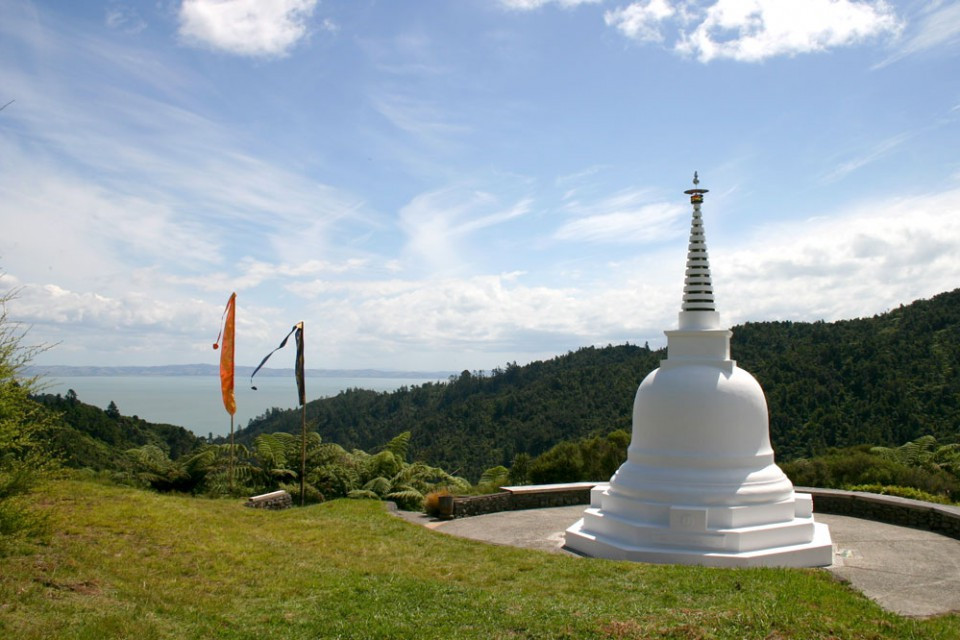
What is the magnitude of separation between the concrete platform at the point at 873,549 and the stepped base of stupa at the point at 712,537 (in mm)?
466

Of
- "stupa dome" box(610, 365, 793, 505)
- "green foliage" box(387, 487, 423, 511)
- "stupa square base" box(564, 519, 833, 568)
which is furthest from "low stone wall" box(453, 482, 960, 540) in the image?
"stupa dome" box(610, 365, 793, 505)

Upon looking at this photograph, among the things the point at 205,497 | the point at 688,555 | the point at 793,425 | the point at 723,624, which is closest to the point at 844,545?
the point at 688,555

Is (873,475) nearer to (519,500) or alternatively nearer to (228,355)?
(519,500)

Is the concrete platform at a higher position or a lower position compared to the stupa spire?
lower

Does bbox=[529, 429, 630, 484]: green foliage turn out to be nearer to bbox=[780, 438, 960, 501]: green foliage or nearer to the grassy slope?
bbox=[780, 438, 960, 501]: green foliage

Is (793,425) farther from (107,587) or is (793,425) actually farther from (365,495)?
(107,587)

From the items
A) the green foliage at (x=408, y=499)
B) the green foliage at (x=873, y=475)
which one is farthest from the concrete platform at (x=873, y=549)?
the green foliage at (x=873, y=475)

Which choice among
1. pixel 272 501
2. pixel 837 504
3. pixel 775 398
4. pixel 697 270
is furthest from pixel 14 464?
pixel 775 398

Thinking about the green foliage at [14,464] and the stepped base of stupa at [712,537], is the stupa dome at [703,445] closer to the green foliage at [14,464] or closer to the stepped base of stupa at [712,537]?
the stepped base of stupa at [712,537]

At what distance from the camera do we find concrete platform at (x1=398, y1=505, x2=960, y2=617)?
29.7 feet

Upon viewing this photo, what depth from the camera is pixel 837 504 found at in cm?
1511

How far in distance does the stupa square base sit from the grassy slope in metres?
1.32

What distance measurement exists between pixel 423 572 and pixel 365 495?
7.72m

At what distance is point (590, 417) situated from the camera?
54.0m
